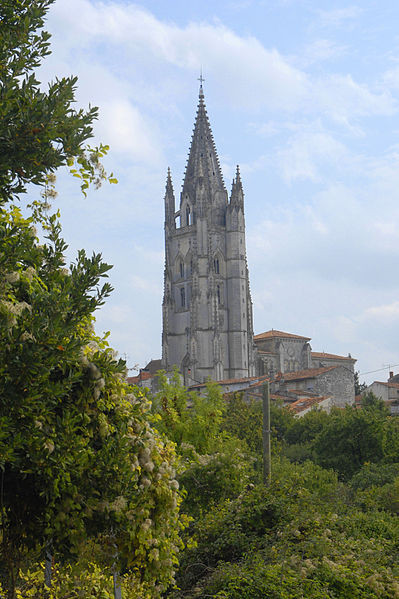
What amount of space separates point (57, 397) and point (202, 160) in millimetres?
80283

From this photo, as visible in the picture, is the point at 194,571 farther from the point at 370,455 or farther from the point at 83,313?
the point at 370,455

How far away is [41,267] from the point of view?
653 cm

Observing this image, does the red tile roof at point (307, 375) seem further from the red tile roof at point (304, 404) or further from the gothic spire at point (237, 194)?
the gothic spire at point (237, 194)

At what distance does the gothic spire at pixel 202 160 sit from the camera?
8262cm

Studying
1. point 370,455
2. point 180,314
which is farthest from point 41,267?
point 180,314

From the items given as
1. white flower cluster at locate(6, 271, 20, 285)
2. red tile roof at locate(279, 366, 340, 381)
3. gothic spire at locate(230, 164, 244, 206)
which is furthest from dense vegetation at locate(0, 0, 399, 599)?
gothic spire at locate(230, 164, 244, 206)

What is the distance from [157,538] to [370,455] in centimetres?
2640

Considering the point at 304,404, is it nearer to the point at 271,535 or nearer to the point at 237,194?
the point at 271,535

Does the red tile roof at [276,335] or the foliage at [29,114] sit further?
the red tile roof at [276,335]

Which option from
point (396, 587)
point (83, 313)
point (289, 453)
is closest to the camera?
point (83, 313)

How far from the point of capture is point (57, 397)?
563 cm

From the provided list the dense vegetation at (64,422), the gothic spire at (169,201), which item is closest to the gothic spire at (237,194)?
the gothic spire at (169,201)

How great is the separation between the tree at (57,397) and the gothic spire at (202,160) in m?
75.4

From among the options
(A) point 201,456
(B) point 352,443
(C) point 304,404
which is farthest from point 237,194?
(A) point 201,456
